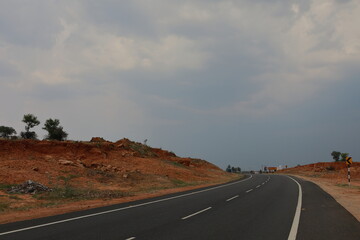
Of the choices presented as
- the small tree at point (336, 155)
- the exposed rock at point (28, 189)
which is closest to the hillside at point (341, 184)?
the exposed rock at point (28, 189)

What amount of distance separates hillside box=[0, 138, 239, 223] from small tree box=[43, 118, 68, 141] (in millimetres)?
16773

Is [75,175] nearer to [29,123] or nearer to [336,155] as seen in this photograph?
[29,123]

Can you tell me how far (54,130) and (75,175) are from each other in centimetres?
3072

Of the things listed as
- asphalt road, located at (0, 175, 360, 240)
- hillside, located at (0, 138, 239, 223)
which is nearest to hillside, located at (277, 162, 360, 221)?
asphalt road, located at (0, 175, 360, 240)

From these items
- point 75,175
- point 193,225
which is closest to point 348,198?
point 193,225

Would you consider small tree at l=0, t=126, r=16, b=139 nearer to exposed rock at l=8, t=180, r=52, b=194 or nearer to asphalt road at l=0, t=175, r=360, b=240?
exposed rock at l=8, t=180, r=52, b=194

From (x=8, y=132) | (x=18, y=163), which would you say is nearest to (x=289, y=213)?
(x=18, y=163)

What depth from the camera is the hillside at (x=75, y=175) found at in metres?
16.6

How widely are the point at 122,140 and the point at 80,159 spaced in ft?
57.4

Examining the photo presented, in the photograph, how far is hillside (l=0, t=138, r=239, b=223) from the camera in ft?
54.5

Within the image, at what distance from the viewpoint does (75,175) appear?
27.6 m

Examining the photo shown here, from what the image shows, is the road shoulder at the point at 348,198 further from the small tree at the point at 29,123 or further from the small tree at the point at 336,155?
the small tree at the point at 336,155

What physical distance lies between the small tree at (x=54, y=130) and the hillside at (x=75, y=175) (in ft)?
55.0

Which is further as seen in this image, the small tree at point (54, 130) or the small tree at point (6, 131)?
the small tree at point (6, 131)
